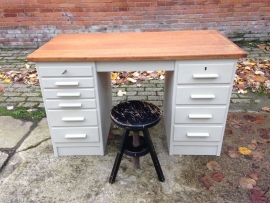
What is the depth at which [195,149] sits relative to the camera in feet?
7.27

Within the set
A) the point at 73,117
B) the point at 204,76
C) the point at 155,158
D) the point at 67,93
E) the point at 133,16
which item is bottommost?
the point at 155,158

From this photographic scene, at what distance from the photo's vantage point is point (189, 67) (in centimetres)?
184

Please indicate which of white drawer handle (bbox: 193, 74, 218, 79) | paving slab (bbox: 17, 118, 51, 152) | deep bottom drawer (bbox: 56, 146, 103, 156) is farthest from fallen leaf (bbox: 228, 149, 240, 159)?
paving slab (bbox: 17, 118, 51, 152)

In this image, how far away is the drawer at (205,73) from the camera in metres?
1.83

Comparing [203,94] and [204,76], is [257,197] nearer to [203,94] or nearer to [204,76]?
[203,94]

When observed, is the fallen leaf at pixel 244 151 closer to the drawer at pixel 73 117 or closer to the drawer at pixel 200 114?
the drawer at pixel 200 114

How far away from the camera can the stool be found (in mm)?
1737

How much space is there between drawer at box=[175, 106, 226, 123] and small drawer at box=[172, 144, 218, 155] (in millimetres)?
287

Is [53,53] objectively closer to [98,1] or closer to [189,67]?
[189,67]

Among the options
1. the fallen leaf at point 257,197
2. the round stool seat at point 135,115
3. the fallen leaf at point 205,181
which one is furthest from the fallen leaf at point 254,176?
the round stool seat at point 135,115

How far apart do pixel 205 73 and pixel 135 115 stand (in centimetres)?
63

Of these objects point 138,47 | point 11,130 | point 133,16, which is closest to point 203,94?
point 138,47

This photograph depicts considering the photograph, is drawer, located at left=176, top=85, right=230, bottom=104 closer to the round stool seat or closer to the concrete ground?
the round stool seat

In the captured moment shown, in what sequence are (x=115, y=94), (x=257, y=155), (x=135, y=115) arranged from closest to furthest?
1. (x=135, y=115)
2. (x=257, y=155)
3. (x=115, y=94)
